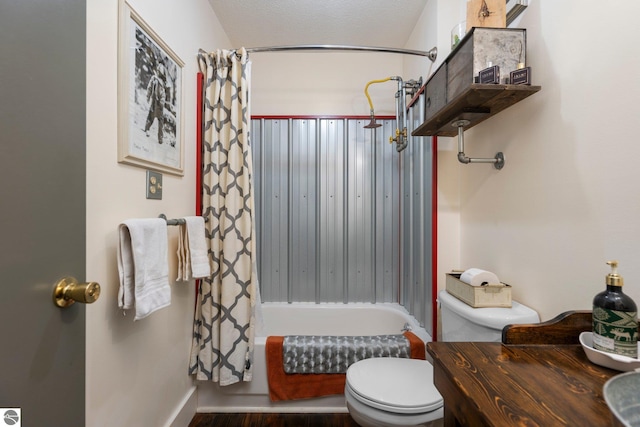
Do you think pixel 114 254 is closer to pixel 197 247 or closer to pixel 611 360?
pixel 197 247

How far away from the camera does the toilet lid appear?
1.02 m

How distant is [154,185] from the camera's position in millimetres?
1169

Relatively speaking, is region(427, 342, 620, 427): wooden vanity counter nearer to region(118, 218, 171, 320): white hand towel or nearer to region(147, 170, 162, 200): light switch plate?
region(118, 218, 171, 320): white hand towel

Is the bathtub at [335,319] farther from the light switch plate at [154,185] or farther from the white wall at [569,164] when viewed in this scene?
the light switch plate at [154,185]

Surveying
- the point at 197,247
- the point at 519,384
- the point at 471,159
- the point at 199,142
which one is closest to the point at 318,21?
the point at 199,142

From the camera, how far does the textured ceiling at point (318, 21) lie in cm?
176

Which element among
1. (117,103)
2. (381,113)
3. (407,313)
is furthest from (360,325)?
(117,103)

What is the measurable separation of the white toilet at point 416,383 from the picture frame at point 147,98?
1.31m

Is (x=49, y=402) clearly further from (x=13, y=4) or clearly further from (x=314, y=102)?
(x=314, y=102)

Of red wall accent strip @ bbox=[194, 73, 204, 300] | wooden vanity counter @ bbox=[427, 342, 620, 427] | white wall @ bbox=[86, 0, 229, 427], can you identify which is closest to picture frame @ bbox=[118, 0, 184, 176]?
white wall @ bbox=[86, 0, 229, 427]

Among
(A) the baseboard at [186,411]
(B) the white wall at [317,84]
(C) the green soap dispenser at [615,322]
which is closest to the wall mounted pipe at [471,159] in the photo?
(C) the green soap dispenser at [615,322]

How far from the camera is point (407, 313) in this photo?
6.45 feet

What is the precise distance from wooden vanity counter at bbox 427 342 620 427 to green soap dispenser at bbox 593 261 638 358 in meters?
0.06

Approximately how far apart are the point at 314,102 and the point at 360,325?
1917mm
